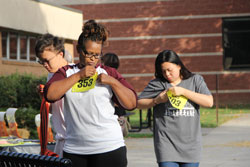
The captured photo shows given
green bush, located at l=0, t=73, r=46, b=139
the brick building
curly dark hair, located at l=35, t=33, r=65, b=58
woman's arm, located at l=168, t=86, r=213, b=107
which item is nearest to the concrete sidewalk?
green bush, located at l=0, t=73, r=46, b=139

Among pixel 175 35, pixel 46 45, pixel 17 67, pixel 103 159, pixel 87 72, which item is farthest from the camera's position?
pixel 175 35

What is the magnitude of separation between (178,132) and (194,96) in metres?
0.34

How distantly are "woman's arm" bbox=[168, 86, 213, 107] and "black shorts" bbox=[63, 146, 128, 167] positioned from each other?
1.39 metres

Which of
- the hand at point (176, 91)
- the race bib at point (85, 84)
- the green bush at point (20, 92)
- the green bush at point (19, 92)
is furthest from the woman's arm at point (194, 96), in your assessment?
the green bush at point (19, 92)

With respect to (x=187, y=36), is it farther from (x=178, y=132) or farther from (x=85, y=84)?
(x=85, y=84)

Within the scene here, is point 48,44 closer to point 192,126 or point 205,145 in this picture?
point 192,126

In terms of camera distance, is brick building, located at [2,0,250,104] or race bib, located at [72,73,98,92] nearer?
race bib, located at [72,73,98,92]

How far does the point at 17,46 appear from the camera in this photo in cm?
2664

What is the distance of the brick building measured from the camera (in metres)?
31.3

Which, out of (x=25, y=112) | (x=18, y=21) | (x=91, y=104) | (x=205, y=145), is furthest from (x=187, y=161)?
(x=18, y=21)

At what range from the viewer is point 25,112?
547 inches

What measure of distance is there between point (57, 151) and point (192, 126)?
1349 mm

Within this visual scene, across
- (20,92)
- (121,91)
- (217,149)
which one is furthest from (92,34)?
(20,92)

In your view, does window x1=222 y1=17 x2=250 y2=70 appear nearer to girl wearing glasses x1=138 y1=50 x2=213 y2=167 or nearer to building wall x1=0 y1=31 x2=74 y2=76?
building wall x1=0 y1=31 x2=74 y2=76
